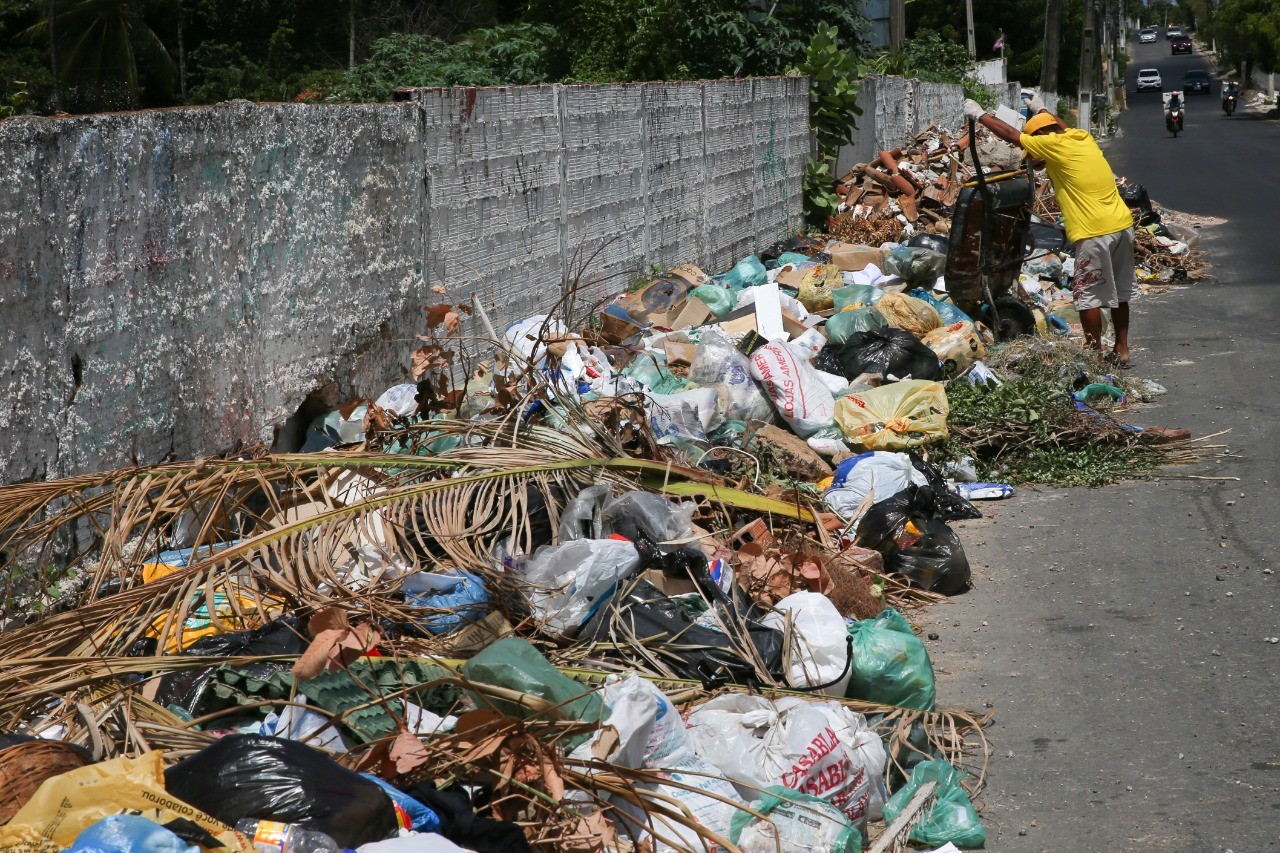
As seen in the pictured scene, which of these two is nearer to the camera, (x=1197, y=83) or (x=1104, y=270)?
(x=1104, y=270)

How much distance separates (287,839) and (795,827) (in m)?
1.43

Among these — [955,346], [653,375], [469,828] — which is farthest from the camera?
[955,346]

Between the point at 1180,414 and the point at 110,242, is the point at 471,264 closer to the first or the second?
the point at 110,242

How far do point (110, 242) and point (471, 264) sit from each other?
2771 millimetres

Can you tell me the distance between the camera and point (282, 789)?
7.96 ft

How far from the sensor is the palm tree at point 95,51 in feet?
83.5

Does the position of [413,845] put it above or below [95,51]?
below

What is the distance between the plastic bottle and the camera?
2.28 metres

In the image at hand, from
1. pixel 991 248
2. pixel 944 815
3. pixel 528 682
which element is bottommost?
pixel 944 815

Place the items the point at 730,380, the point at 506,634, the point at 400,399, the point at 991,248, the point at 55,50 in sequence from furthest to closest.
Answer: the point at 55,50 < the point at 991,248 < the point at 730,380 < the point at 400,399 < the point at 506,634

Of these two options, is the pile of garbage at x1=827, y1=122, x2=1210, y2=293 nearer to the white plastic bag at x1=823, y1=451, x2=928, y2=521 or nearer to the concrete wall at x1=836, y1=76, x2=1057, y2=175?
the concrete wall at x1=836, y1=76, x2=1057, y2=175

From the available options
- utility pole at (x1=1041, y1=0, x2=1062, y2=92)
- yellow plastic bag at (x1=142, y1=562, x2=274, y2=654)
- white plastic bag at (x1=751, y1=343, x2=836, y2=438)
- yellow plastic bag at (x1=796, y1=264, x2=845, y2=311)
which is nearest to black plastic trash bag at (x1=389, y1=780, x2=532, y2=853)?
yellow plastic bag at (x1=142, y1=562, x2=274, y2=654)

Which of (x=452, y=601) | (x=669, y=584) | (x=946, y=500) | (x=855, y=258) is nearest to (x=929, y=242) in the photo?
(x=855, y=258)

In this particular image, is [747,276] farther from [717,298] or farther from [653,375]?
[653,375]
